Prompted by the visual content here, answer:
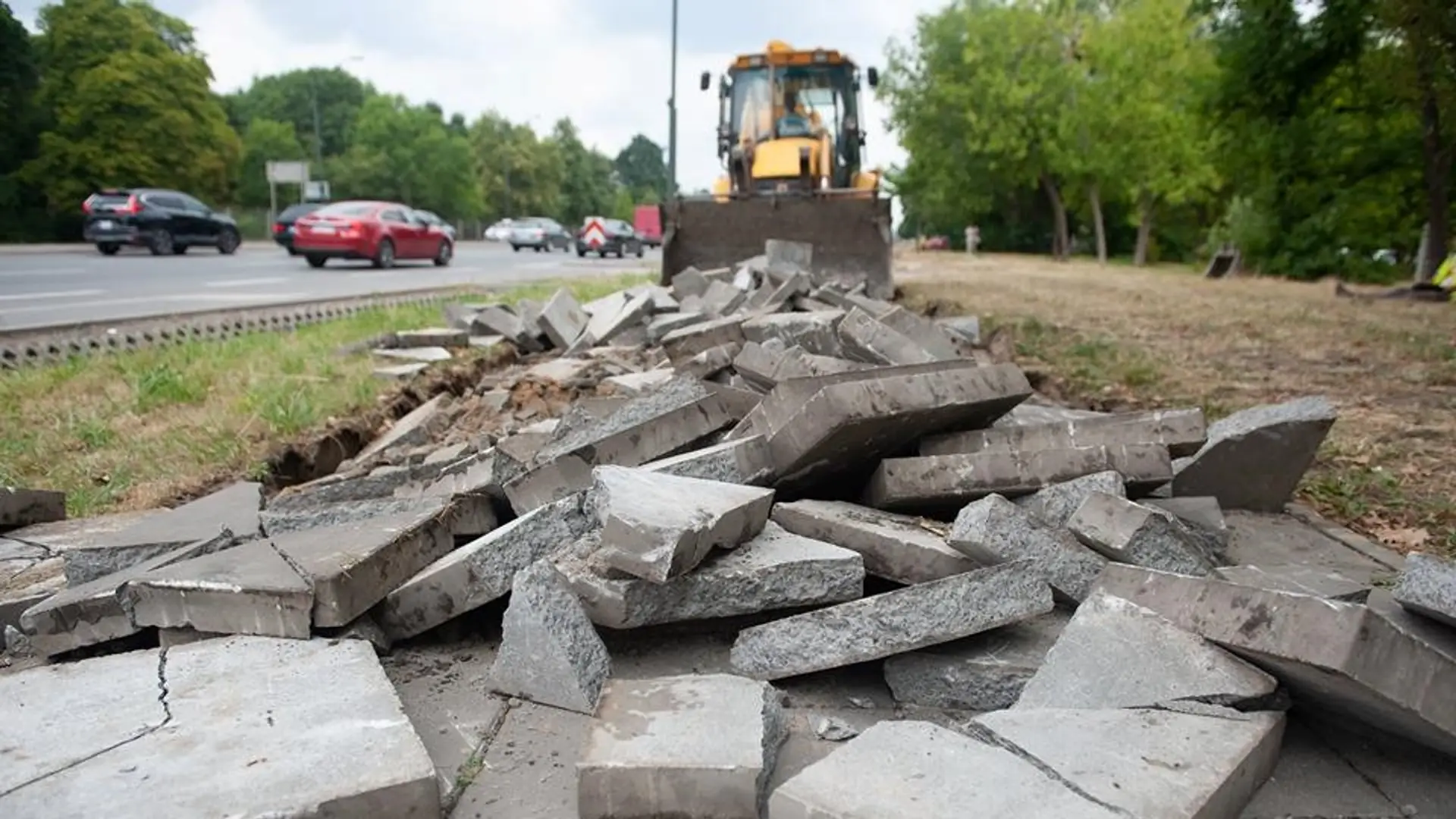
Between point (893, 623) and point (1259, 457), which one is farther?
point (1259, 457)

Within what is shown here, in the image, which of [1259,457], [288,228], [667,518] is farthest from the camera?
[288,228]

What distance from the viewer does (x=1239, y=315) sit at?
11.5 meters

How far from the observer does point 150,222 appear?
20.9 m

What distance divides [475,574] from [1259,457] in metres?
2.99

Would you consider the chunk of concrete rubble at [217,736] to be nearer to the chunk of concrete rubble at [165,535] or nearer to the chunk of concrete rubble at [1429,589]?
the chunk of concrete rubble at [165,535]

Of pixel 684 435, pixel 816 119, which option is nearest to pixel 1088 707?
pixel 684 435

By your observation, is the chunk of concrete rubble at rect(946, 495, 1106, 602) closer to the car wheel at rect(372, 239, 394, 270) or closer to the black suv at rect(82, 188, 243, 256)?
the car wheel at rect(372, 239, 394, 270)

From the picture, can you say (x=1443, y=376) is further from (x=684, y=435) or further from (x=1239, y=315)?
(x=684, y=435)

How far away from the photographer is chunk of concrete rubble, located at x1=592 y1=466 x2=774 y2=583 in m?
2.39

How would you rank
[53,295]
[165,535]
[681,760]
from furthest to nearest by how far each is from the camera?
[53,295] < [165,535] < [681,760]

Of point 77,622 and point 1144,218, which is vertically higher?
point 1144,218

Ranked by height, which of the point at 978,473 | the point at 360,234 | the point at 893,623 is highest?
the point at 360,234

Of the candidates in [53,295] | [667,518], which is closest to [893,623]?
[667,518]

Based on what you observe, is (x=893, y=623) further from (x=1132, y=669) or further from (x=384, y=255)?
(x=384, y=255)
